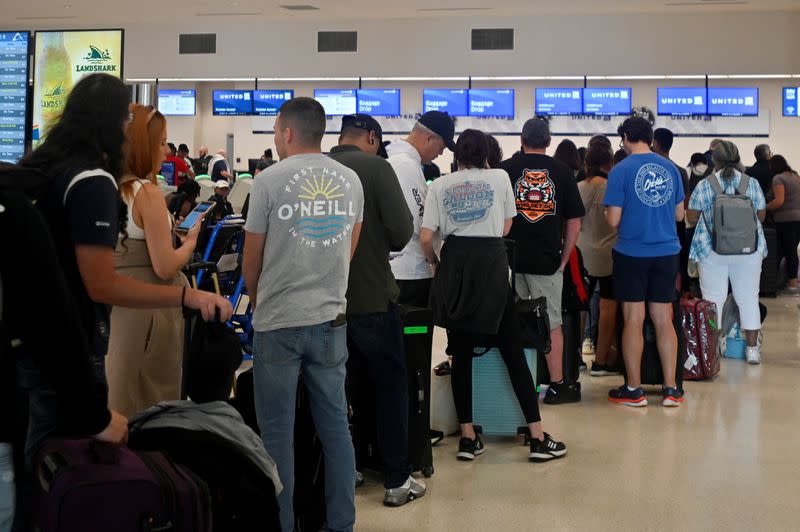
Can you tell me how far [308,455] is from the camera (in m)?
3.32

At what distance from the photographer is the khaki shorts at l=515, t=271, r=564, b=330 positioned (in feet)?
17.1

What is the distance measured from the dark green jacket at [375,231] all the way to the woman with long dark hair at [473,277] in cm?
85

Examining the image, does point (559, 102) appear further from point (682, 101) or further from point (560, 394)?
point (560, 394)

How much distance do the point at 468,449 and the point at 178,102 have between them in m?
13.0

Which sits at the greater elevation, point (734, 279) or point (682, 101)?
point (682, 101)

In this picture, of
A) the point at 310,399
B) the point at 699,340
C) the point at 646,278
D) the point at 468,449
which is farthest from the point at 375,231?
the point at 699,340

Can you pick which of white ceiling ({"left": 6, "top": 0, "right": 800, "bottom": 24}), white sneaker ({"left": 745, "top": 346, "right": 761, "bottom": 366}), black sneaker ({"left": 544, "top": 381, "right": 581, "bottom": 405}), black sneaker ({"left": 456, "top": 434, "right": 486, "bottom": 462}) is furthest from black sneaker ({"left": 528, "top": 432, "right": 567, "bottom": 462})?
white ceiling ({"left": 6, "top": 0, "right": 800, "bottom": 24})

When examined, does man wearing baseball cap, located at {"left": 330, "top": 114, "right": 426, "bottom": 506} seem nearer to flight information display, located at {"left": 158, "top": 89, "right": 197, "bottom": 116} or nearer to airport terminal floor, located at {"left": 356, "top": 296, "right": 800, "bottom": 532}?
airport terminal floor, located at {"left": 356, "top": 296, "right": 800, "bottom": 532}

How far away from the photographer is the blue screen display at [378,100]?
14.9m

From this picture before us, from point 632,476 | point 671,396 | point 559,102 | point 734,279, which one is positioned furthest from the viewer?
point 559,102

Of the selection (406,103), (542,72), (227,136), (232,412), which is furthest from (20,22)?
(232,412)

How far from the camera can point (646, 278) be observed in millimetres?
5457

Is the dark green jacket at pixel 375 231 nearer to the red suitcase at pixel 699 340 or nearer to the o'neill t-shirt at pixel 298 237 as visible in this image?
the o'neill t-shirt at pixel 298 237

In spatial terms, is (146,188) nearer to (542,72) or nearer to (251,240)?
(251,240)
